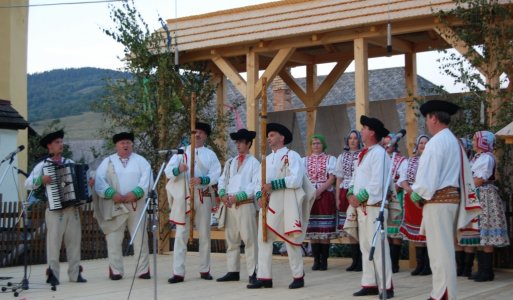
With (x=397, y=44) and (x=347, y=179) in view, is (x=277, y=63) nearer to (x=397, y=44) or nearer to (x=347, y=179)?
(x=397, y=44)

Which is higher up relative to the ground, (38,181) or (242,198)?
(38,181)

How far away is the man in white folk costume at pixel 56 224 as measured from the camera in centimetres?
1010

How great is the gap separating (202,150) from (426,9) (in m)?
3.53

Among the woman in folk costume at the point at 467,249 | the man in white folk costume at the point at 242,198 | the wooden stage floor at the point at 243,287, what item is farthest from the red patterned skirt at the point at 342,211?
the man in white folk costume at the point at 242,198

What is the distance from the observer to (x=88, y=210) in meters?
14.1

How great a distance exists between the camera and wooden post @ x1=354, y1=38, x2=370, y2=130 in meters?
11.9

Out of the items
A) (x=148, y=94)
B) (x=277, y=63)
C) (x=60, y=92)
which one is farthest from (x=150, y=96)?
(x=60, y=92)

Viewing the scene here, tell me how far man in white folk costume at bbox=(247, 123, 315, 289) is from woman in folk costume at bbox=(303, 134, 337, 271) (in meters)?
1.90

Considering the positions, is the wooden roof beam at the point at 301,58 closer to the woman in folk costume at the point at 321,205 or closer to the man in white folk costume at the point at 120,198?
the woman in folk costume at the point at 321,205

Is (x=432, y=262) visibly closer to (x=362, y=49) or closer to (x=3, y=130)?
(x=362, y=49)

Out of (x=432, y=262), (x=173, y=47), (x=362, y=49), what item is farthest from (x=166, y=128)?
(x=432, y=262)

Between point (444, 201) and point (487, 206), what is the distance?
2831 mm

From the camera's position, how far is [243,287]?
31.0 feet

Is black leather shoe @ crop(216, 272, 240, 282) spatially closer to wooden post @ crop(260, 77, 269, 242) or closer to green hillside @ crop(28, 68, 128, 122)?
wooden post @ crop(260, 77, 269, 242)
